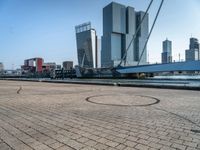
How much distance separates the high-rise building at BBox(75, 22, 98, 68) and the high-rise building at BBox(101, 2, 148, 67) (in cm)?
1393

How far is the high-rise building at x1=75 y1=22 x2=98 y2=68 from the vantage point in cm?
12400

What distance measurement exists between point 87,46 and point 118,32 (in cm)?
2670

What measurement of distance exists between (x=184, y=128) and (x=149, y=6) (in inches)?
1458

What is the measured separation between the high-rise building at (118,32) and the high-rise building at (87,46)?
13.9 m

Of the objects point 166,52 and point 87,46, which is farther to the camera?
point 87,46

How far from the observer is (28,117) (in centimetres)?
562

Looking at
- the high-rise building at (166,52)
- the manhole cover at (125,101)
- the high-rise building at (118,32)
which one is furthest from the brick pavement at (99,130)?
the high-rise building at (166,52)

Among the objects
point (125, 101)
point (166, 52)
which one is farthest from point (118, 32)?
point (125, 101)

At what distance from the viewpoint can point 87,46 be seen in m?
124

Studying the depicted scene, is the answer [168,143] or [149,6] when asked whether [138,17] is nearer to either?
[149,6]

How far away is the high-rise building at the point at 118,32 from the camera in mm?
103312

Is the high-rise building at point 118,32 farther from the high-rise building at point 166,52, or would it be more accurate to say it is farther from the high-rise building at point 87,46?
the high-rise building at point 166,52

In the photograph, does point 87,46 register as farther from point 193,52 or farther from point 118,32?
point 193,52

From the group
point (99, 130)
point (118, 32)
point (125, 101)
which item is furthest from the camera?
point (118, 32)
